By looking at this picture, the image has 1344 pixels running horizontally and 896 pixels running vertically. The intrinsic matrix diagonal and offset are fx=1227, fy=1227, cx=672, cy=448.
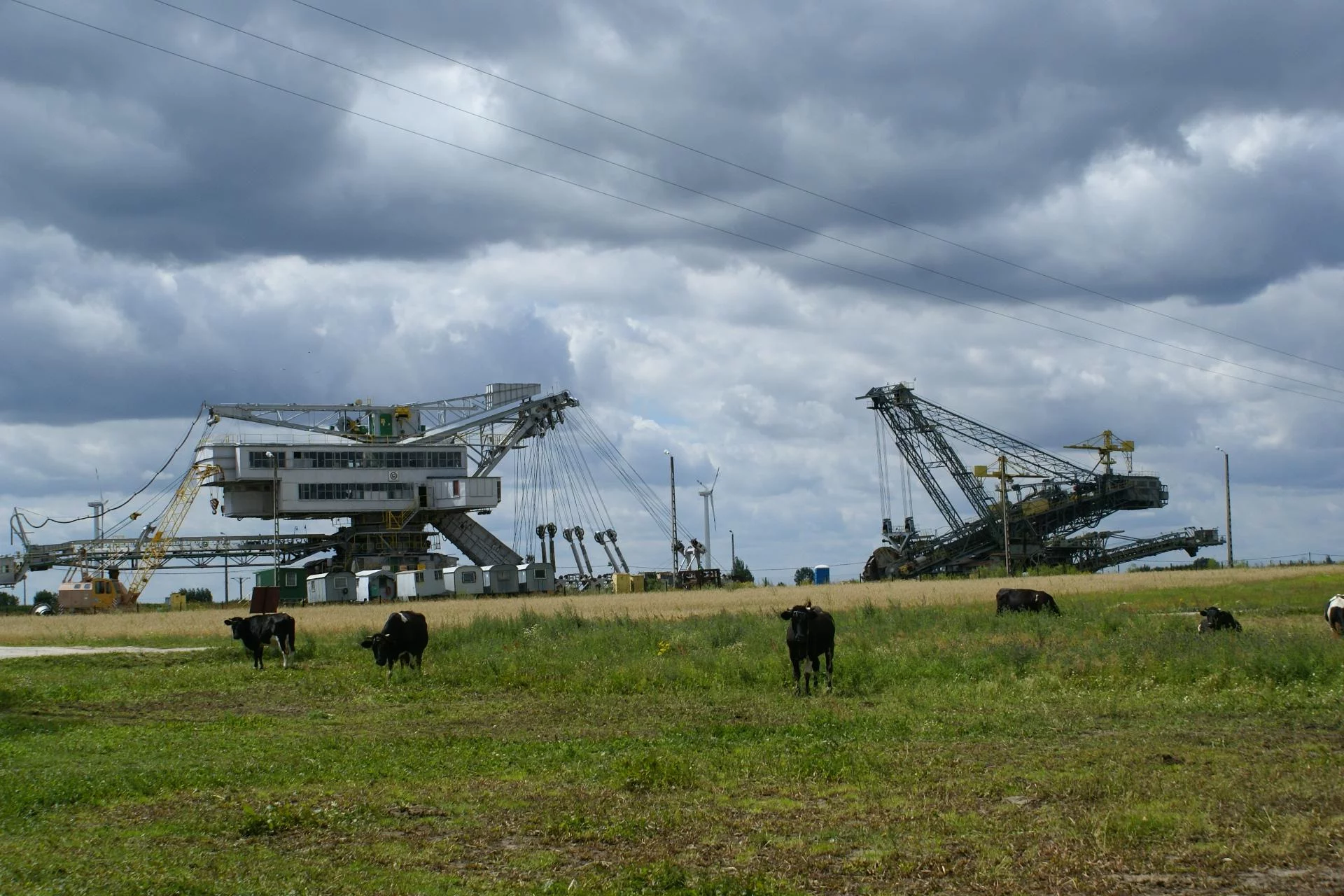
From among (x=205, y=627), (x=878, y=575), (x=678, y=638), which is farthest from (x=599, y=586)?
(x=678, y=638)

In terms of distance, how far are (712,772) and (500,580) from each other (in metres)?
91.6

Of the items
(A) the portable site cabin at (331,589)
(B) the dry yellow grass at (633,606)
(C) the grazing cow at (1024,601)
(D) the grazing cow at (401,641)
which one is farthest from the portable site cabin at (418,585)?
(D) the grazing cow at (401,641)

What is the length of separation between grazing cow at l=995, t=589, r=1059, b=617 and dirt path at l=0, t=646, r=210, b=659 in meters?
26.0

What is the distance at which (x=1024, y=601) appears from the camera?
3972cm

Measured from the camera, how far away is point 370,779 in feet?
46.9

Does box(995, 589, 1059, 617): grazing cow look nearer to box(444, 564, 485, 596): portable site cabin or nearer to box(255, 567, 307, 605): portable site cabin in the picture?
box(444, 564, 485, 596): portable site cabin

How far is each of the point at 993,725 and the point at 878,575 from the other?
89244mm

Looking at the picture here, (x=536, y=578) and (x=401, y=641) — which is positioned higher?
(x=401, y=641)

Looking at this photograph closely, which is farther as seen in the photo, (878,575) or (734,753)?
(878,575)

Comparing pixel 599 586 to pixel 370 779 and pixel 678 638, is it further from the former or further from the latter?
pixel 370 779

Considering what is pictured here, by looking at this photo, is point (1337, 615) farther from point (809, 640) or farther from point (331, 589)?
point (331, 589)

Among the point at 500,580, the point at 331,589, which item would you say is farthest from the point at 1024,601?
the point at 331,589

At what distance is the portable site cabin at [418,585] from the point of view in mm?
99812

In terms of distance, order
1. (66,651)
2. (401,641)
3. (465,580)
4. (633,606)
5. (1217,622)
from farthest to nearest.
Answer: (465,580), (633,606), (66,651), (401,641), (1217,622)
